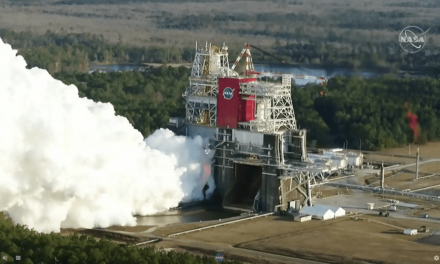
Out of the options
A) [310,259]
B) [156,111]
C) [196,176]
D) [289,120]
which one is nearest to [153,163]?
[196,176]

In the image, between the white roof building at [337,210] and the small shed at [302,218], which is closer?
the small shed at [302,218]

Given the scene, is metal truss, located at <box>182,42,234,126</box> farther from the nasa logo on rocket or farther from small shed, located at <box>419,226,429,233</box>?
small shed, located at <box>419,226,429,233</box>

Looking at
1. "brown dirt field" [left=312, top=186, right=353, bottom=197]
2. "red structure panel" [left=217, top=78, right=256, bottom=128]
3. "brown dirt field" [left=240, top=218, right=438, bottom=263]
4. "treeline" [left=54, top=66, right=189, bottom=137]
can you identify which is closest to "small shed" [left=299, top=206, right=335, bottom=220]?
"brown dirt field" [left=240, top=218, right=438, bottom=263]

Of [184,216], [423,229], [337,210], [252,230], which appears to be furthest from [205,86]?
[423,229]

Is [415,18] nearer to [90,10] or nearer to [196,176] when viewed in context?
[196,176]

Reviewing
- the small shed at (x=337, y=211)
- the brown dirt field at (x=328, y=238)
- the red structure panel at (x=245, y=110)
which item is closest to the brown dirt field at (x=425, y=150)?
the red structure panel at (x=245, y=110)

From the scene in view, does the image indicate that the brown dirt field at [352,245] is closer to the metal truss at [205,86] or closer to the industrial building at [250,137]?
the industrial building at [250,137]

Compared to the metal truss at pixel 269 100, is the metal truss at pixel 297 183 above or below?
below
